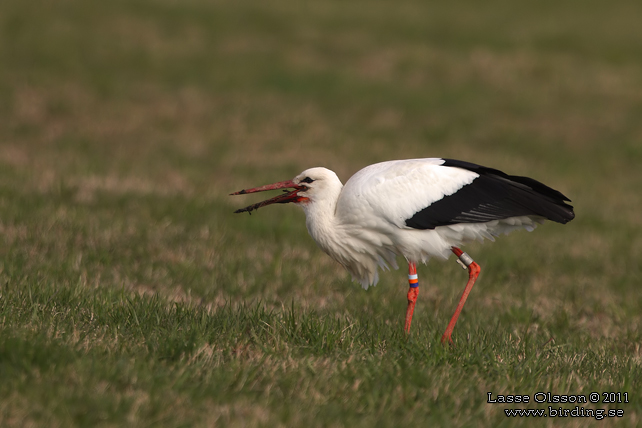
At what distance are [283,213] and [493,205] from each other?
17.8ft

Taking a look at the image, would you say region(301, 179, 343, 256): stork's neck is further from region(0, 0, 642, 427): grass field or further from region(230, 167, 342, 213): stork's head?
region(0, 0, 642, 427): grass field

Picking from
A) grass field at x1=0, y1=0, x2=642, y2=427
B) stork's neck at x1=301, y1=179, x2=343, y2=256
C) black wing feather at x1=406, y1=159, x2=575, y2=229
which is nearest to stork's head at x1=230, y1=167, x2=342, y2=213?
stork's neck at x1=301, y1=179, x2=343, y2=256

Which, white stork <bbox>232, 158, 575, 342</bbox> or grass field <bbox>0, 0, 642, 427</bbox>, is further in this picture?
white stork <bbox>232, 158, 575, 342</bbox>

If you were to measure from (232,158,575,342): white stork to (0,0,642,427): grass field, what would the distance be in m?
0.59

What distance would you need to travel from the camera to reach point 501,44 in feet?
72.8

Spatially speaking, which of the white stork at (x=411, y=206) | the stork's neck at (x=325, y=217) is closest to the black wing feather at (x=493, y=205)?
the white stork at (x=411, y=206)

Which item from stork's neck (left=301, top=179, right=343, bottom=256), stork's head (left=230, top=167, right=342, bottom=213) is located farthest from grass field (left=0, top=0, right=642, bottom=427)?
stork's head (left=230, top=167, right=342, bottom=213)

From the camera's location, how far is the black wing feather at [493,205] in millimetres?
5160

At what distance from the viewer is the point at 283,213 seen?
34.0 ft

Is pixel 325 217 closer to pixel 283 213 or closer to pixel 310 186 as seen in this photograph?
pixel 310 186

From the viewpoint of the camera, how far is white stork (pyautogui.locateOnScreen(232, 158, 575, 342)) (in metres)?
5.12


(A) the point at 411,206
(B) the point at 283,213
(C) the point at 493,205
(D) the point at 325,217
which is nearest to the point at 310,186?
(D) the point at 325,217

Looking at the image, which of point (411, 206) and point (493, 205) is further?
point (493, 205)

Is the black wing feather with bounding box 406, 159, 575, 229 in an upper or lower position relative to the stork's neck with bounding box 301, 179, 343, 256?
upper
